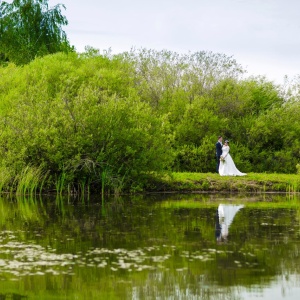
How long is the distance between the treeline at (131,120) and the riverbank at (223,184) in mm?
770

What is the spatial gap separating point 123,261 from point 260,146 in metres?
32.7

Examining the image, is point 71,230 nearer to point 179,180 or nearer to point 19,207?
point 19,207

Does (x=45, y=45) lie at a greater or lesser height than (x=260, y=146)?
greater

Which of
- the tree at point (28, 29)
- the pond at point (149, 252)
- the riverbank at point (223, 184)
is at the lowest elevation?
the pond at point (149, 252)

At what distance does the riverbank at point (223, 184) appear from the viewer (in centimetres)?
3186

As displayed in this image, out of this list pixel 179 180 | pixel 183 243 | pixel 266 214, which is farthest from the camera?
pixel 179 180

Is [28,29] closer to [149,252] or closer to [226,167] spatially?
[226,167]

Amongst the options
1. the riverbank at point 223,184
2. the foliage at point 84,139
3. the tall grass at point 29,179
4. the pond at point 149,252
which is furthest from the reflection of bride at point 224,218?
the tall grass at point 29,179

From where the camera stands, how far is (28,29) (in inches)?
1773

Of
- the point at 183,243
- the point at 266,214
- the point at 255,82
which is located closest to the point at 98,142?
the point at 266,214

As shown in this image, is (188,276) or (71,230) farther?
(71,230)

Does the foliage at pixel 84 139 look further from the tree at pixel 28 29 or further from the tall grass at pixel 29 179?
the tree at pixel 28 29

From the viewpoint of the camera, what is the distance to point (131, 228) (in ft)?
59.1

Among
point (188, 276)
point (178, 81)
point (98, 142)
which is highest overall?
point (178, 81)
